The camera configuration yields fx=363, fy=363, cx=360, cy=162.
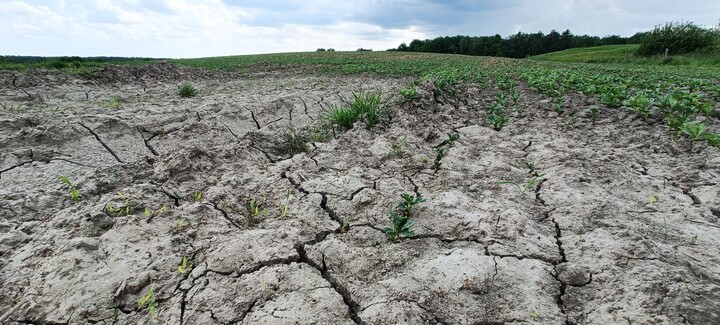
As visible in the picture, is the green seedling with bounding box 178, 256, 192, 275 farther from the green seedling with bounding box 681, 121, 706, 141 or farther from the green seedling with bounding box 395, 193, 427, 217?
the green seedling with bounding box 681, 121, 706, 141

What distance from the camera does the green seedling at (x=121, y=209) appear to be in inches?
99.2

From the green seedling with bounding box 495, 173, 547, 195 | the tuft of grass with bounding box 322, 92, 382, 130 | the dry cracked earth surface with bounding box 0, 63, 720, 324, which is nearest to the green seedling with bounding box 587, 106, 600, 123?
the dry cracked earth surface with bounding box 0, 63, 720, 324

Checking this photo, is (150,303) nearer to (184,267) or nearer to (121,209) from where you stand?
(184,267)

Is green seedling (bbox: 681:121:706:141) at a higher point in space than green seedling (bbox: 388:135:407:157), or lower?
higher

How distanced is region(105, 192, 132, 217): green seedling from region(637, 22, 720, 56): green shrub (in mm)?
38814

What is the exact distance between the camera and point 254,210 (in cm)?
270

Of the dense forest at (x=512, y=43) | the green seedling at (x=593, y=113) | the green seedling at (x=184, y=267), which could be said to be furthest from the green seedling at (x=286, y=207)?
the dense forest at (x=512, y=43)

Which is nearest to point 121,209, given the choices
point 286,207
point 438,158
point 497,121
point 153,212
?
point 153,212

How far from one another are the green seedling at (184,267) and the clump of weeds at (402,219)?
3.92 feet

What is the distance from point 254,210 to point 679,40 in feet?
132

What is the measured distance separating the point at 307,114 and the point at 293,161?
7.52 ft

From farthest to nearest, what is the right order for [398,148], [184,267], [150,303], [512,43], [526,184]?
1. [512,43]
2. [398,148]
3. [526,184]
4. [184,267]
5. [150,303]

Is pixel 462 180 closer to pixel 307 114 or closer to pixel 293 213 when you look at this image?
pixel 293 213

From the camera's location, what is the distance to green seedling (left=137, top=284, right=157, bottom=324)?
178 centimetres
